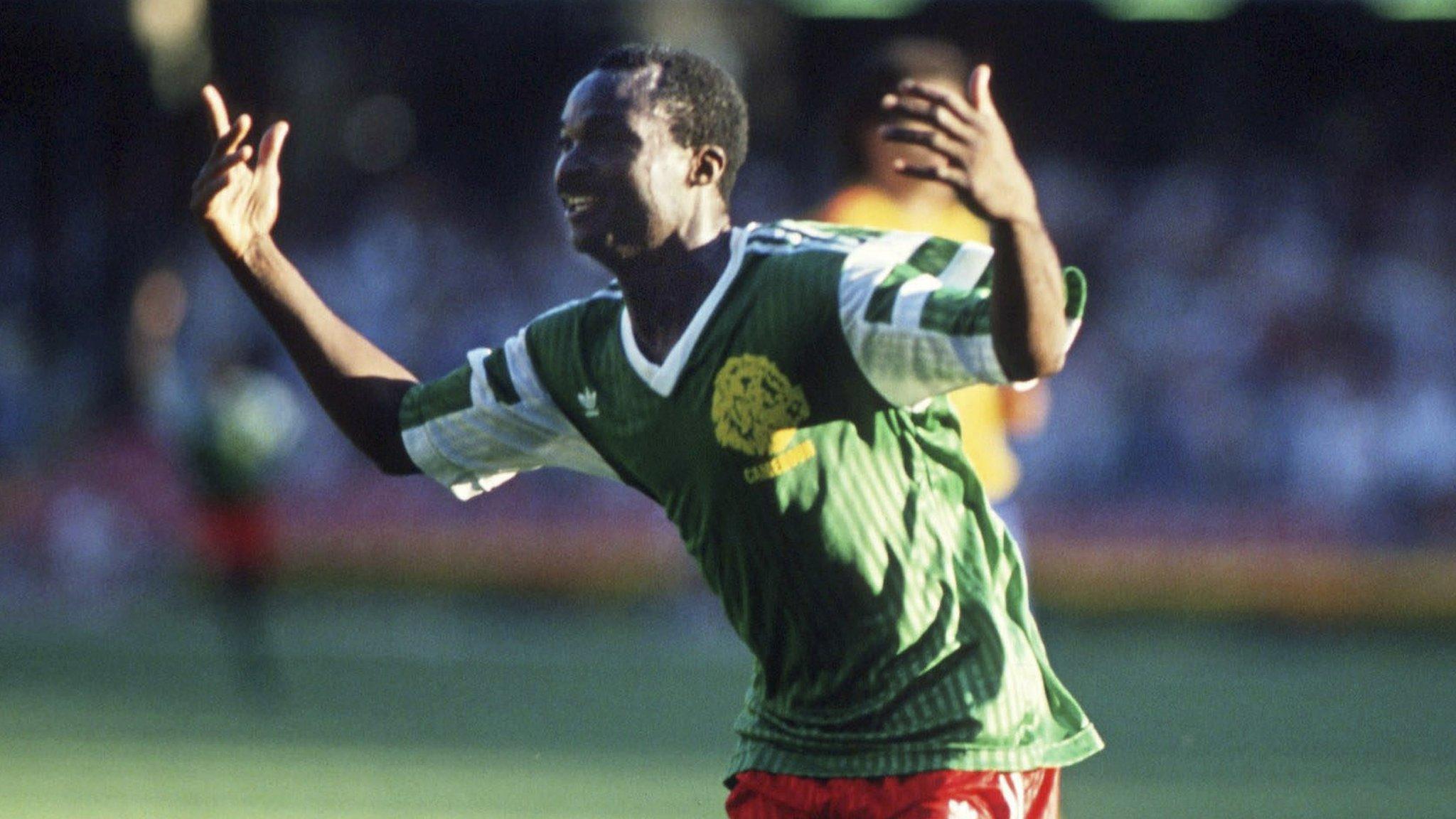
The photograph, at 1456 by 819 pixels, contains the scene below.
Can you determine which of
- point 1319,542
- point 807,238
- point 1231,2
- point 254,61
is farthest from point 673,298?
point 254,61

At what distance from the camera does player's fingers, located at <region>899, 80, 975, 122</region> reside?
12.3ft

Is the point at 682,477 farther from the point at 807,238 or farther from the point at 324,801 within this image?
the point at 324,801

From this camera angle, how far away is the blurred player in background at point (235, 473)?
14.4m

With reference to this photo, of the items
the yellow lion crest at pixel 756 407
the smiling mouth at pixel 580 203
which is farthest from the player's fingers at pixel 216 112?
the yellow lion crest at pixel 756 407

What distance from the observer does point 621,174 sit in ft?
14.7

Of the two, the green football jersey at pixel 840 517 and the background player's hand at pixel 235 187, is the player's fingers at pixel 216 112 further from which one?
the green football jersey at pixel 840 517

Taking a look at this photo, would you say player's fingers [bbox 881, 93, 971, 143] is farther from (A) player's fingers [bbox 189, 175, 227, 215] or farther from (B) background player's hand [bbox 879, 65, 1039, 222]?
(A) player's fingers [bbox 189, 175, 227, 215]

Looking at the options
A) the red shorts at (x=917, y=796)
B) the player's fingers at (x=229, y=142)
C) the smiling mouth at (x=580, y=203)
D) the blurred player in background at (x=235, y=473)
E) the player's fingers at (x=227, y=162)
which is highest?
the blurred player in background at (x=235, y=473)

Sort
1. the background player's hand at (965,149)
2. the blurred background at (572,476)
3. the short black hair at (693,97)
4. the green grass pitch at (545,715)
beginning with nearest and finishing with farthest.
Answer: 1. the background player's hand at (965,149)
2. the short black hair at (693,97)
3. the green grass pitch at (545,715)
4. the blurred background at (572,476)

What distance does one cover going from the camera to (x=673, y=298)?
4.54 metres

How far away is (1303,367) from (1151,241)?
6.62 feet

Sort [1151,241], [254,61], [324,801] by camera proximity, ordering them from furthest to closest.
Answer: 1. [254,61]
2. [1151,241]
3. [324,801]

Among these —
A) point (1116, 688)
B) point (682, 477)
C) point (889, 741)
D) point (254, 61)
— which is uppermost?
point (254, 61)

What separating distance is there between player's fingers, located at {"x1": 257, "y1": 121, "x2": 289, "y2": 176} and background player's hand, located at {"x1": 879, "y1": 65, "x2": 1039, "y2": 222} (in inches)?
69.7
